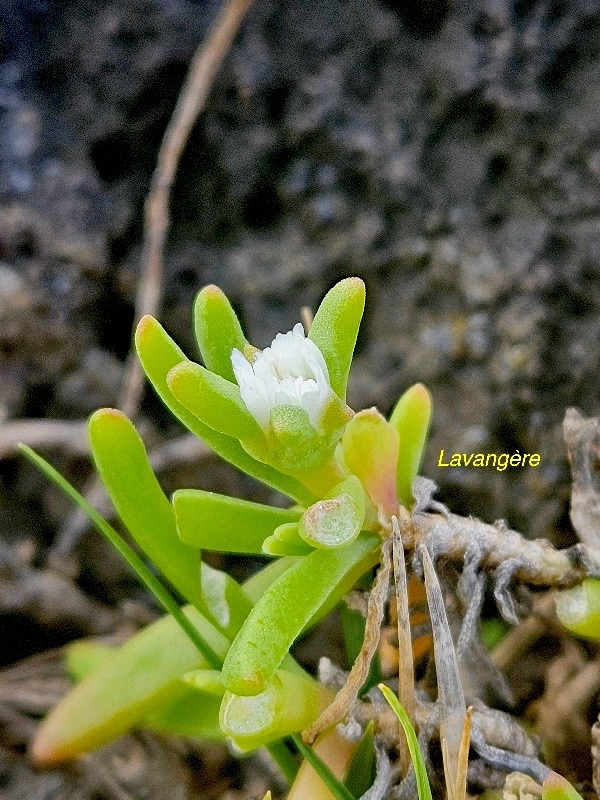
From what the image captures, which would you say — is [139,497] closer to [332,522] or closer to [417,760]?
[332,522]

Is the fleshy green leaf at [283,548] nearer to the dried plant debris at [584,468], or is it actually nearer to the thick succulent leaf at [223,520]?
the thick succulent leaf at [223,520]

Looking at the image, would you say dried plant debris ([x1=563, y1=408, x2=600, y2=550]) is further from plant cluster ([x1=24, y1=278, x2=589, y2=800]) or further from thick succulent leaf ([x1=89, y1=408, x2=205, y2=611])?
thick succulent leaf ([x1=89, y1=408, x2=205, y2=611])

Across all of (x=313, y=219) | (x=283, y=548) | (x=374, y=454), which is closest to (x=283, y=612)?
(x=283, y=548)

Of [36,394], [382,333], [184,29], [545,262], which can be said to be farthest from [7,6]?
[545,262]

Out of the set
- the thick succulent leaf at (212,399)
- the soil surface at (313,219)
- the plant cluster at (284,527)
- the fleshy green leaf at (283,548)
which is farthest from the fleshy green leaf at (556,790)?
the soil surface at (313,219)

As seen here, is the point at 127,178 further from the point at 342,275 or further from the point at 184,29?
the point at 342,275

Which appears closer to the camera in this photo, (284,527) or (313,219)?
(284,527)
